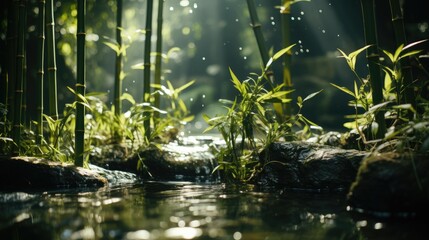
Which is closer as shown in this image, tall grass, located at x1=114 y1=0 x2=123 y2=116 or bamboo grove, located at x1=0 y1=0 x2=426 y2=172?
bamboo grove, located at x1=0 y1=0 x2=426 y2=172

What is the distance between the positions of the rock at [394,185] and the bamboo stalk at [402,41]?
0.69 meters

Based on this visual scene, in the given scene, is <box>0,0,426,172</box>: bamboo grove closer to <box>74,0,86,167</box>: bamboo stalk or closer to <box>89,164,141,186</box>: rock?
<box>74,0,86,167</box>: bamboo stalk

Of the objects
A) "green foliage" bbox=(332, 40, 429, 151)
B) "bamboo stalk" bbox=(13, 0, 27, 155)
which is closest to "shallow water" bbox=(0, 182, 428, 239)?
"green foliage" bbox=(332, 40, 429, 151)

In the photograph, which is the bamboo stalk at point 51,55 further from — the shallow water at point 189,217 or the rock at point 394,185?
the rock at point 394,185

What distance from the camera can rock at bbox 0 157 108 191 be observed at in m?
3.11

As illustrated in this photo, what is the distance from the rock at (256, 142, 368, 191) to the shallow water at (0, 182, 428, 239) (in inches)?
8.5

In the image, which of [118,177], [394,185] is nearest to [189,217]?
[394,185]

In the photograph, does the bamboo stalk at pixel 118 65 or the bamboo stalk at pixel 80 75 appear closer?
the bamboo stalk at pixel 80 75

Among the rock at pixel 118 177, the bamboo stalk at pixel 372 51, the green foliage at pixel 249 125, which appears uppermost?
the bamboo stalk at pixel 372 51

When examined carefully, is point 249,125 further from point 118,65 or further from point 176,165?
point 118,65

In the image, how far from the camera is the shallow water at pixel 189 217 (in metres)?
1.72

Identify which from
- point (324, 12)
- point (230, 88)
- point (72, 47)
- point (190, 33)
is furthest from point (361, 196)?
point (190, 33)

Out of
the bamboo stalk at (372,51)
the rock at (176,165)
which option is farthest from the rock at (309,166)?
the rock at (176,165)

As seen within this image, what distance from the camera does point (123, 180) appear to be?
3.62 m
